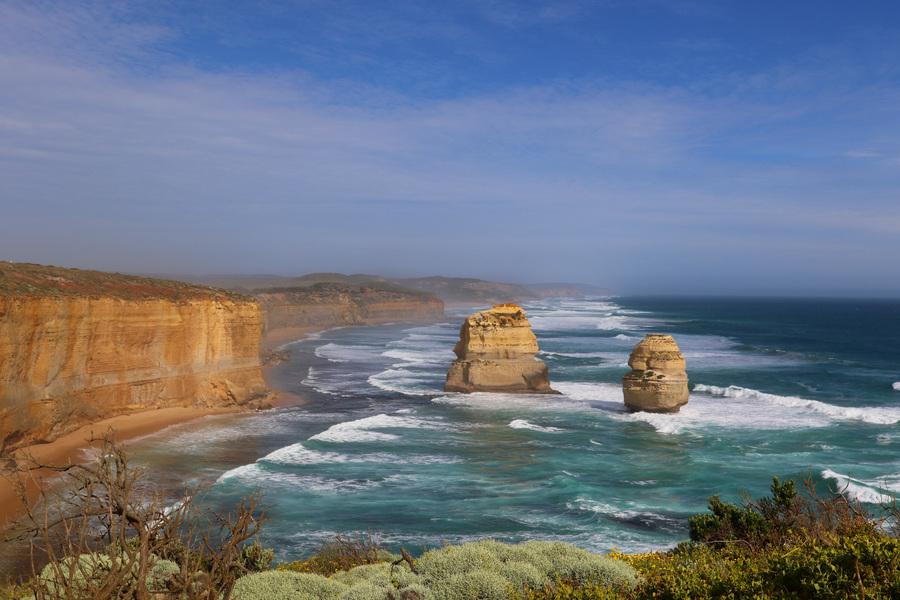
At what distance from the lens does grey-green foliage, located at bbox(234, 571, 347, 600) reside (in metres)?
8.80

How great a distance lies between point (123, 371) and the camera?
29562 mm

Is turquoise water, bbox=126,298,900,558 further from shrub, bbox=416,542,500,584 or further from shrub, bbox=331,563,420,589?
shrub, bbox=416,542,500,584

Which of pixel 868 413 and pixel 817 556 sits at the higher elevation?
pixel 817 556

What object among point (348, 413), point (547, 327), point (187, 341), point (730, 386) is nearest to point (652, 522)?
point (348, 413)

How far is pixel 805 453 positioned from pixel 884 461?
250 centimetres

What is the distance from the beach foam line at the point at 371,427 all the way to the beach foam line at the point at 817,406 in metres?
→ 18.1

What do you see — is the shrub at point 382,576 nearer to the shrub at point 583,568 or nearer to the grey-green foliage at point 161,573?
the shrub at point 583,568

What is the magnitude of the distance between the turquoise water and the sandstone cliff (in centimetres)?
308

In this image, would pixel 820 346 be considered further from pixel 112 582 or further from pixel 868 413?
pixel 112 582

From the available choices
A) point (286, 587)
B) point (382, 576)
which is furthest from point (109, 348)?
point (382, 576)

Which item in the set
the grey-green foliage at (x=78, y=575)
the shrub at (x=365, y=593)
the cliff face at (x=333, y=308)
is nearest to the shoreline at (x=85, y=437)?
the grey-green foliage at (x=78, y=575)

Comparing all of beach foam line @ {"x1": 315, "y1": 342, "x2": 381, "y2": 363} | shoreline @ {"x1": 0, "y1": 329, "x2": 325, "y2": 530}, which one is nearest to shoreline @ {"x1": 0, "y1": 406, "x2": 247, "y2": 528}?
shoreline @ {"x1": 0, "y1": 329, "x2": 325, "y2": 530}

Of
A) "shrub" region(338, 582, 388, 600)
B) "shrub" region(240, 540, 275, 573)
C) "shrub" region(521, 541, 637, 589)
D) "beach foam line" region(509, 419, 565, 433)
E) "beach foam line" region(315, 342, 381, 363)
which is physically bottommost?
"beach foam line" region(315, 342, 381, 363)

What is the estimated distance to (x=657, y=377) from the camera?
1257 inches
